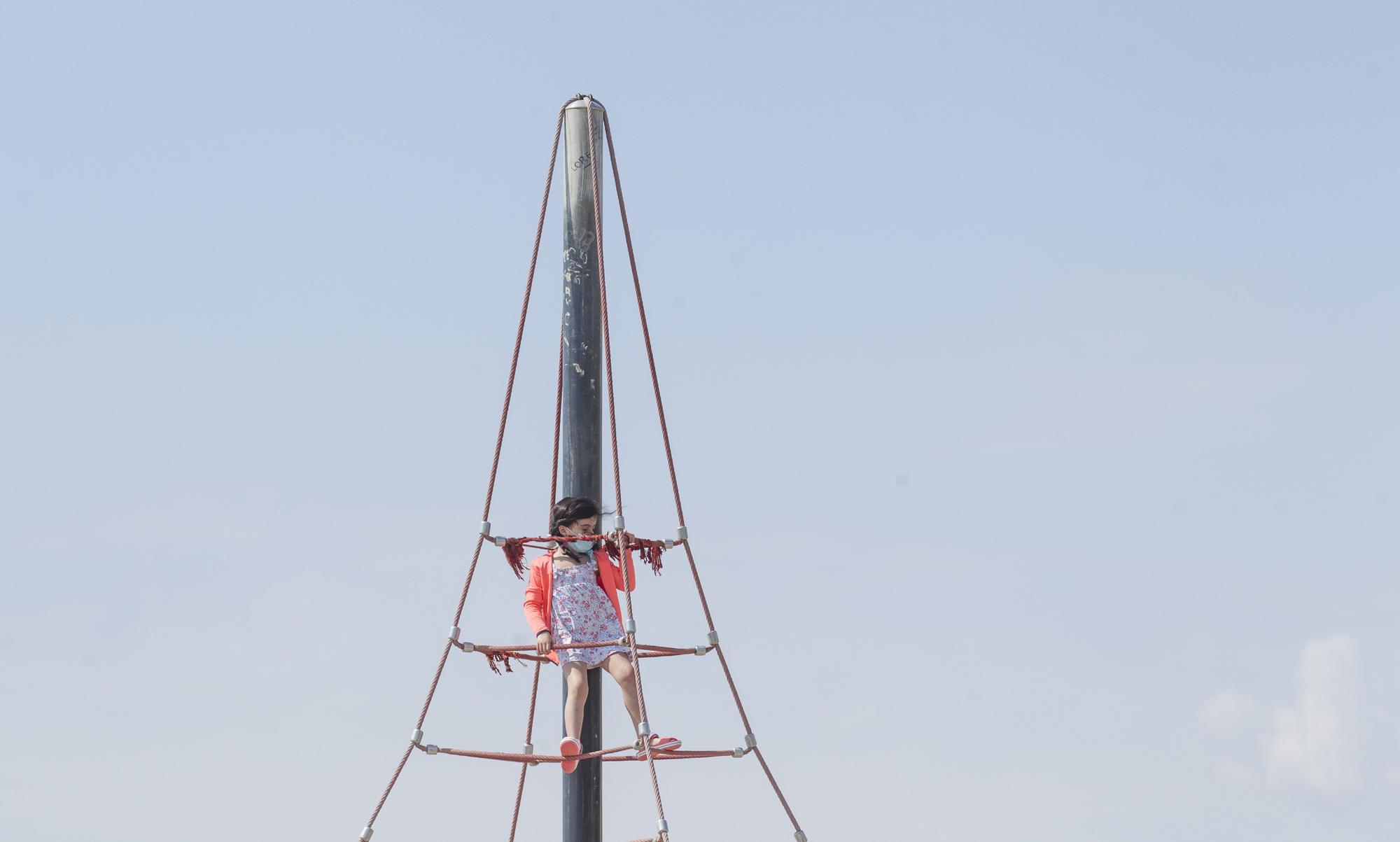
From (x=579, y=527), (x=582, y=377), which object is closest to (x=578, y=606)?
(x=579, y=527)

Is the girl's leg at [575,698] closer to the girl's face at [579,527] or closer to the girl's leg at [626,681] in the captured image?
the girl's leg at [626,681]

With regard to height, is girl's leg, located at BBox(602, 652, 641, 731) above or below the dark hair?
below

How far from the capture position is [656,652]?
1254 cm

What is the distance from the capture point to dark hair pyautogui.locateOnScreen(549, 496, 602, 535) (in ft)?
40.9

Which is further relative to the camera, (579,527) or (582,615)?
(582,615)

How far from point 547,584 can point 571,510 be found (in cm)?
53

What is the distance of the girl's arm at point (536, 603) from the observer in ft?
41.2

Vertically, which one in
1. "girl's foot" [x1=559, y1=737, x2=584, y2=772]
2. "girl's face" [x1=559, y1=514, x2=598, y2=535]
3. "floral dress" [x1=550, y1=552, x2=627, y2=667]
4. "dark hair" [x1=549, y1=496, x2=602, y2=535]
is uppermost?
"dark hair" [x1=549, y1=496, x2=602, y2=535]

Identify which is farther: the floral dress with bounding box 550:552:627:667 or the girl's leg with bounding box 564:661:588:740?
the floral dress with bounding box 550:552:627:667

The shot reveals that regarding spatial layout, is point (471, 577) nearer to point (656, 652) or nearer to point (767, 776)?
point (656, 652)

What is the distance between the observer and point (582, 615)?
1262 centimetres

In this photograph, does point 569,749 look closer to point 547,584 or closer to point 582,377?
point 547,584

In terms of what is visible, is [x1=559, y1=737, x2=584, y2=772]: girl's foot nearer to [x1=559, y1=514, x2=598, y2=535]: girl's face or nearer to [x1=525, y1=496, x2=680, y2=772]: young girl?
[x1=525, y1=496, x2=680, y2=772]: young girl

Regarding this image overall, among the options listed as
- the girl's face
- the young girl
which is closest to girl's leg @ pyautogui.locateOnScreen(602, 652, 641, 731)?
the young girl
